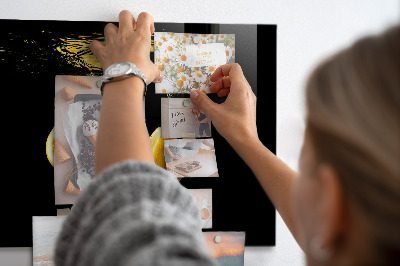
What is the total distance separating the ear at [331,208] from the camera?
373 millimetres

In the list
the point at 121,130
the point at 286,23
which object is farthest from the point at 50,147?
the point at 286,23

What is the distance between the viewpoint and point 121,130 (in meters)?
0.57

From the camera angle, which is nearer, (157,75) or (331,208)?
(331,208)

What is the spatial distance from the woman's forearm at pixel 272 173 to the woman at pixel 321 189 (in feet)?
0.86

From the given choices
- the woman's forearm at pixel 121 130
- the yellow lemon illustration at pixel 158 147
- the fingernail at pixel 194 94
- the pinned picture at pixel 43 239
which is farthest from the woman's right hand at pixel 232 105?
the pinned picture at pixel 43 239

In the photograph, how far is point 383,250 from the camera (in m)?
0.35

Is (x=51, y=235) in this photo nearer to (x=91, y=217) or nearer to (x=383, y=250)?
(x=91, y=217)

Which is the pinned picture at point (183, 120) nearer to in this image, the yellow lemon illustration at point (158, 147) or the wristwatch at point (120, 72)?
the yellow lemon illustration at point (158, 147)

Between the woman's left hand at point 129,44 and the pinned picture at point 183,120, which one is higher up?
the woman's left hand at point 129,44

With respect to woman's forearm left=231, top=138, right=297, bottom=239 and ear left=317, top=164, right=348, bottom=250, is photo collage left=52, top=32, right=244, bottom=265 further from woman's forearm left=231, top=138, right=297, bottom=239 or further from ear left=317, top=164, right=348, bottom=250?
ear left=317, top=164, right=348, bottom=250

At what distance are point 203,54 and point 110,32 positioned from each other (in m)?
0.21

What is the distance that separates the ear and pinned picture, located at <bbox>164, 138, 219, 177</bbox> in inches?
18.2

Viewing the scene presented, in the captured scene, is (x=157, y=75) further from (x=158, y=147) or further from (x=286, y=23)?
(x=286, y=23)

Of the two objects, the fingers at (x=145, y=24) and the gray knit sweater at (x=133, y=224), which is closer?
the gray knit sweater at (x=133, y=224)
